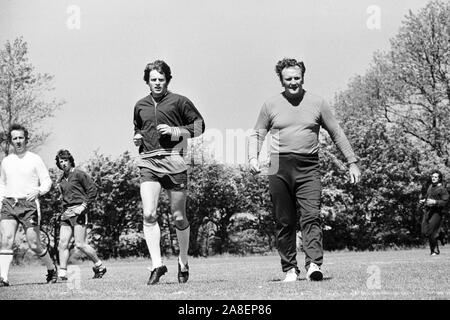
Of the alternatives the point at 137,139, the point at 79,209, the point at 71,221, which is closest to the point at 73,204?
the point at 79,209

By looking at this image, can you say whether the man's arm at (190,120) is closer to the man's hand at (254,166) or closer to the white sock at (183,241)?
the man's hand at (254,166)

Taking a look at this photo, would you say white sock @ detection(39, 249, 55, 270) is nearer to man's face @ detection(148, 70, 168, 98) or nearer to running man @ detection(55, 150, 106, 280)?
running man @ detection(55, 150, 106, 280)

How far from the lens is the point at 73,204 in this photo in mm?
12125

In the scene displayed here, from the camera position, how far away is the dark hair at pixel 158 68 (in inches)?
345

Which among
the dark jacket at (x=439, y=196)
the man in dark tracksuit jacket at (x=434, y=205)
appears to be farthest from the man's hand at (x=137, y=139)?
the dark jacket at (x=439, y=196)

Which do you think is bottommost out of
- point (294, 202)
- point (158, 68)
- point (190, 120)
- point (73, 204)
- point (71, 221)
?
point (71, 221)

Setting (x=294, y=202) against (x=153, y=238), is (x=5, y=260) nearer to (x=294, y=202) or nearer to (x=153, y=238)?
(x=153, y=238)

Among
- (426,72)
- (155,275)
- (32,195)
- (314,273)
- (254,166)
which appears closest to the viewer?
(314,273)

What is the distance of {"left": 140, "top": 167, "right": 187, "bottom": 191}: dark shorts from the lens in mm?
8633

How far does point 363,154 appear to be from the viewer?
141 feet

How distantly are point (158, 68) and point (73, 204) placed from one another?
4.14 m

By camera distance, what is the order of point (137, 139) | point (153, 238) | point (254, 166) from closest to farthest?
1. point (254, 166)
2. point (137, 139)
3. point (153, 238)
